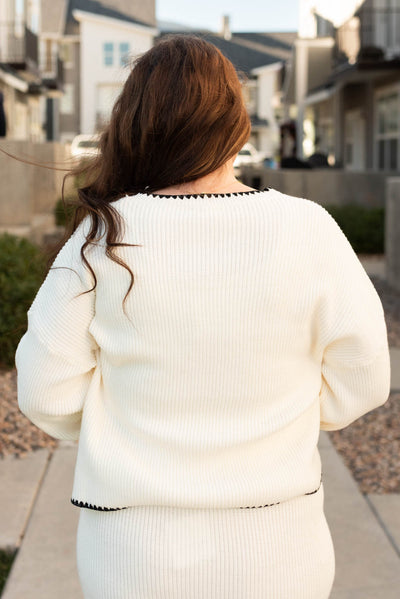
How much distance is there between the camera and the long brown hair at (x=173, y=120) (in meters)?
1.57

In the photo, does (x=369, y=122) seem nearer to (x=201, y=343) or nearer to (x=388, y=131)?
(x=388, y=131)

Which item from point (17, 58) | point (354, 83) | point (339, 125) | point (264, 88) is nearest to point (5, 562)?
point (354, 83)

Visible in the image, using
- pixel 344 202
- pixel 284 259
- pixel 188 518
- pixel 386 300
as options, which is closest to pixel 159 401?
pixel 188 518

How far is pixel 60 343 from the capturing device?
164 cm

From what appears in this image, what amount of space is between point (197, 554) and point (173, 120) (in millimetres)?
795

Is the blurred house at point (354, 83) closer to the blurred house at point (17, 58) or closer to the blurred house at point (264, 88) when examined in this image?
the blurred house at point (17, 58)

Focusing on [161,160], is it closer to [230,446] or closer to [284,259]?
[284,259]

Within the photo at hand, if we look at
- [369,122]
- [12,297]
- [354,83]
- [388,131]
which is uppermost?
[354,83]

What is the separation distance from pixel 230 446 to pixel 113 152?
23.9 inches

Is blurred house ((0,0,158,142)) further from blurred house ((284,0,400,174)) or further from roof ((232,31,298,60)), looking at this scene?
roof ((232,31,298,60))

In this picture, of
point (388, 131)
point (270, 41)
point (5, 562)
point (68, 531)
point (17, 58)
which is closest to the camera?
point (5, 562)

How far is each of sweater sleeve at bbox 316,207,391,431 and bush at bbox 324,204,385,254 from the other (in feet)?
39.6

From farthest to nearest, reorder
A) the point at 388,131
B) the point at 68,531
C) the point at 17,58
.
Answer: the point at 17,58, the point at 388,131, the point at 68,531

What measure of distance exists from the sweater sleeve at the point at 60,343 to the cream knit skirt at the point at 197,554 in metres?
0.23
